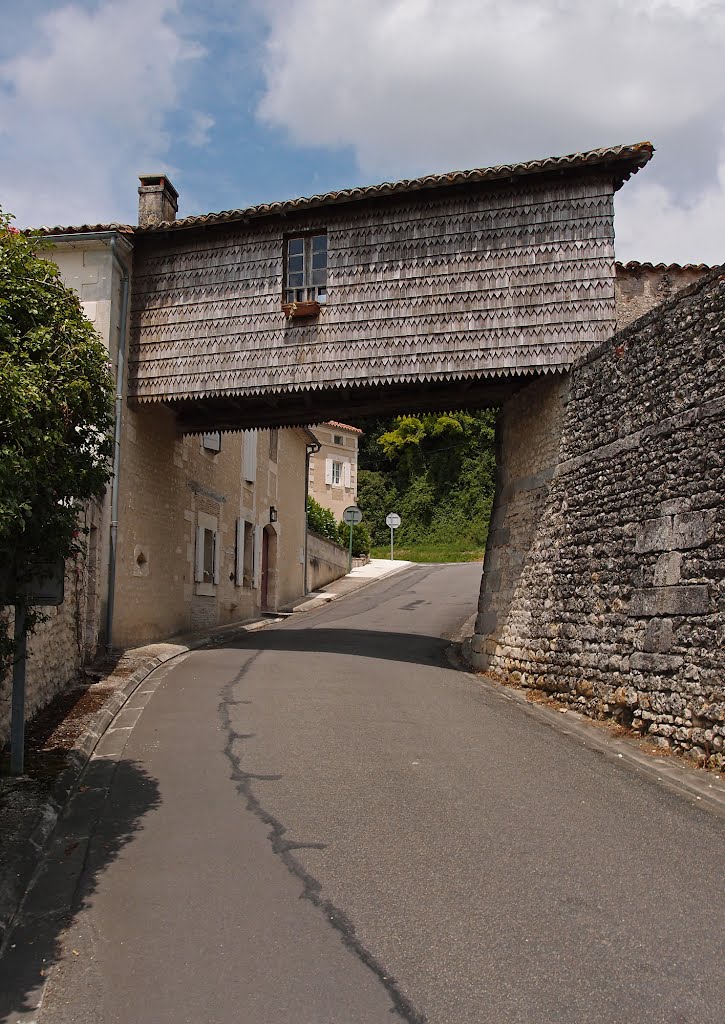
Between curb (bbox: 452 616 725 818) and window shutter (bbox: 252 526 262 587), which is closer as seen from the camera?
curb (bbox: 452 616 725 818)

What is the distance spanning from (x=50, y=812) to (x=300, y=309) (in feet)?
27.9

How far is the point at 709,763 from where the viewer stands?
21.2 ft

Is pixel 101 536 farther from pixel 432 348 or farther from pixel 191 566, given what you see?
pixel 432 348

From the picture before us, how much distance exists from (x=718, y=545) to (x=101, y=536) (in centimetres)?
857

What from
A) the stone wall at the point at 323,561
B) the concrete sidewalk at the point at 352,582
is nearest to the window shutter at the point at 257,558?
the concrete sidewalk at the point at 352,582

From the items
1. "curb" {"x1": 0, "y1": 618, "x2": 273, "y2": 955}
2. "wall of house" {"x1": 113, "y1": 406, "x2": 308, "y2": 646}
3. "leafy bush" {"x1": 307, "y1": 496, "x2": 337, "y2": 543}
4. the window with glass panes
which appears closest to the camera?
"curb" {"x1": 0, "y1": 618, "x2": 273, "y2": 955}

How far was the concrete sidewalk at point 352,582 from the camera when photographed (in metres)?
23.7

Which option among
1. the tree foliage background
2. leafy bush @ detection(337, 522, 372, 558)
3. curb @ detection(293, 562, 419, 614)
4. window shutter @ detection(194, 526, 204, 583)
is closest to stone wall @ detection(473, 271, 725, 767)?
window shutter @ detection(194, 526, 204, 583)

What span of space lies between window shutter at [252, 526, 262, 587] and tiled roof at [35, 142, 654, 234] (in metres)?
9.26

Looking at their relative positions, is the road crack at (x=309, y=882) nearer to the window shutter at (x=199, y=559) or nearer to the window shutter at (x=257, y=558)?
the window shutter at (x=199, y=559)

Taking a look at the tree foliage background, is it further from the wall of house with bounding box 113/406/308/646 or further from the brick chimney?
the brick chimney

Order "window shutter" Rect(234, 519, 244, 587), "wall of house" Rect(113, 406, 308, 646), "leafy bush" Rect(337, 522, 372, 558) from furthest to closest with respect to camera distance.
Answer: "leafy bush" Rect(337, 522, 372, 558), "window shutter" Rect(234, 519, 244, 587), "wall of house" Rect(113, 406, 308, 646)

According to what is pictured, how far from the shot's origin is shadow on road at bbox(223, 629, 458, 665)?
530 inches

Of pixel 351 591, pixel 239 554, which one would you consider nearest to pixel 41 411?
pixel 239 554
